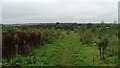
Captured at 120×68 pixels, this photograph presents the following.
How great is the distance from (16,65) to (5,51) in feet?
7.05

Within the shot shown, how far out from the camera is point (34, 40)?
53.4 ft

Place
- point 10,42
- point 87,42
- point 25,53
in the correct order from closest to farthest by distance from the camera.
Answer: point 10,42
point 25,53
point 87,42

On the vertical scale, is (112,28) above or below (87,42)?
above

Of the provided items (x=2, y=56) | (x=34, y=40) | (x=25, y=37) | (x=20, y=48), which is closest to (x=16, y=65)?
(x=2, y=56)

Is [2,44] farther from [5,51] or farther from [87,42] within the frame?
[87,42]

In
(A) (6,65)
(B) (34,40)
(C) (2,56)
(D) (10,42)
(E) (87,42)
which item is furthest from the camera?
(E) (87,42)

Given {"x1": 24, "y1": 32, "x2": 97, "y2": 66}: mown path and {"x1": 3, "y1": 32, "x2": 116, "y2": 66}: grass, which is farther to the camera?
{"x1": 24, "y1": 32, "x2": 97, "y2": 66}: mown path

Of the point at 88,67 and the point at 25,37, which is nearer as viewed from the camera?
the point at 88,67

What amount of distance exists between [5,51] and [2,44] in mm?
450

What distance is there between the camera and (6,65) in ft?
27.9

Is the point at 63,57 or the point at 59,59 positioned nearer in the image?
the point at 59,59

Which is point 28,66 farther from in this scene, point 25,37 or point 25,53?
point 25,37

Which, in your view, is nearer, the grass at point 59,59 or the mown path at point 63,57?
the grass at point 59,59

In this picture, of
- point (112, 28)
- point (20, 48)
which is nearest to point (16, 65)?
point (20, 48)
